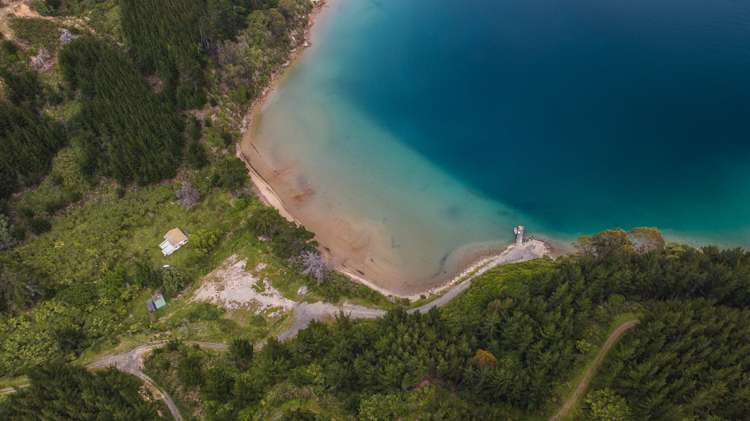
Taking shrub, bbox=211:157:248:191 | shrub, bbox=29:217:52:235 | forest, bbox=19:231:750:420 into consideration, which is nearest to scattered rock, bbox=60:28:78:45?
shrub, bbox=29:217:52:235

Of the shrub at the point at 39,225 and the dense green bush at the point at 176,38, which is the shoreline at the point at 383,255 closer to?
the dense green bush at the point at 176,38

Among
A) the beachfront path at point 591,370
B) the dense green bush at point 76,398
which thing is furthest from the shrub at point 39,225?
the beachfront path at point 591,370

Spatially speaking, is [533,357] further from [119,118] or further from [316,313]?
[119,118]

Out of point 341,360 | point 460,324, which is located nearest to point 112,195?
point 341,360

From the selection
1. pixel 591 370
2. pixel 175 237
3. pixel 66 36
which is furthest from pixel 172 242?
pixel 591 370

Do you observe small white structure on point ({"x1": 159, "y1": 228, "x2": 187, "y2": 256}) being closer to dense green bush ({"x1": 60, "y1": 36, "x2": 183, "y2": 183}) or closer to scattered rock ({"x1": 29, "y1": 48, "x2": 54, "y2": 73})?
dense green bush ({"x1": 60, "y1": 36, "x2": 183, "y2": 183})

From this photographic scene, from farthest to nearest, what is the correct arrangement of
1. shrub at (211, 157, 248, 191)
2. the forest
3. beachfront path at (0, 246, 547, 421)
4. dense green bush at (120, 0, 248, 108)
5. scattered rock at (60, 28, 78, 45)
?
dense green bush at (120, 0, 248, 108)
scattered rock at (60, 28, 78, 45)
shrub at (211, 157, 248, 191)
beachfront path at (0, 246, 547, 421)
the forest

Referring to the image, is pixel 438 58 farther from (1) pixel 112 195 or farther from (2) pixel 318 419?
(2) pixel 318 419
